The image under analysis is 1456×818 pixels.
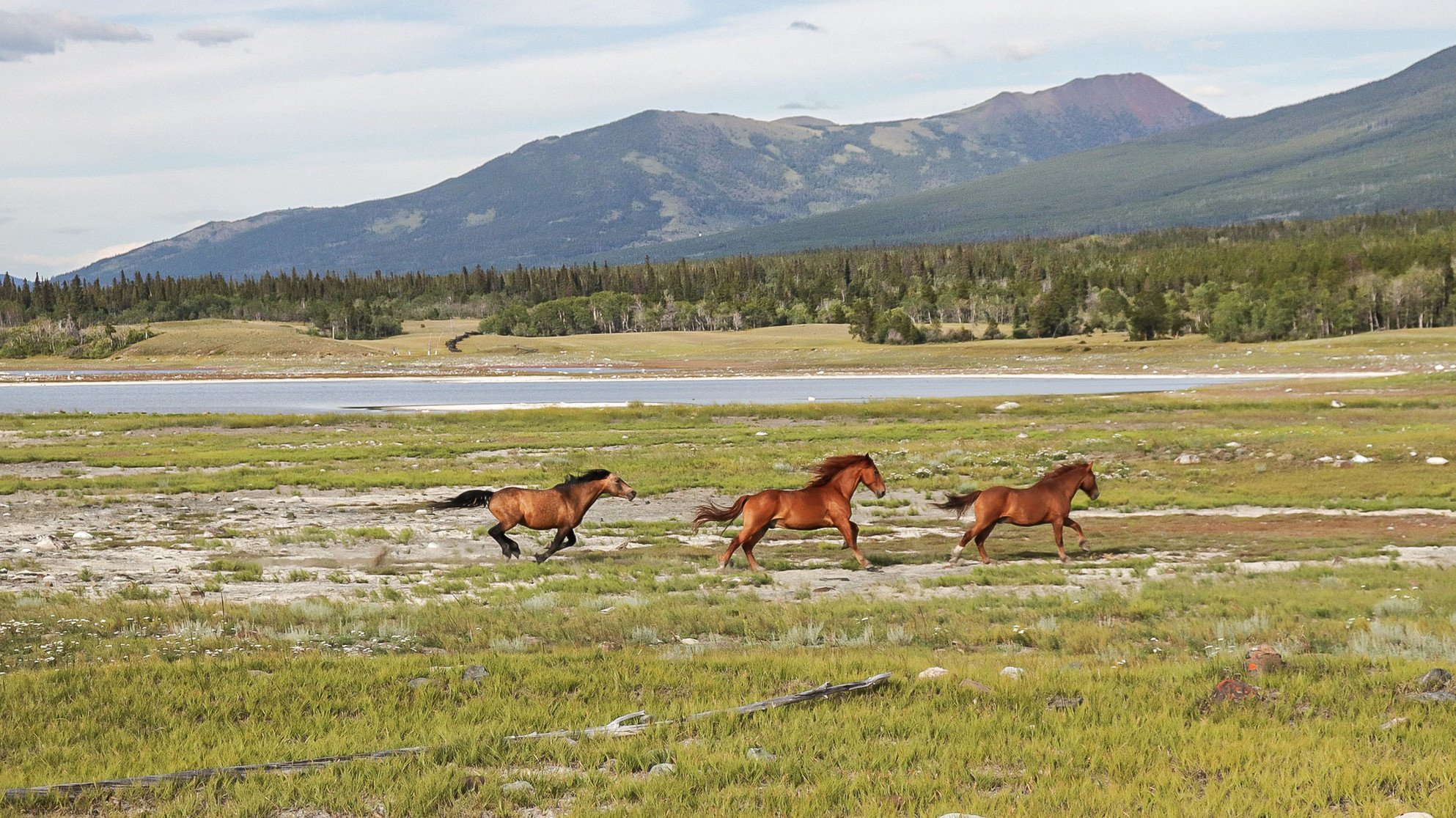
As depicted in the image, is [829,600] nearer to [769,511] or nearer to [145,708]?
[769,511]

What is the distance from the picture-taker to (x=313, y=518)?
91.7 feet

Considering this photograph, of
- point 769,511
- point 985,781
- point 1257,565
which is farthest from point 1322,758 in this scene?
point 1257,565

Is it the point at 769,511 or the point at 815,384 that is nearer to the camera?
the point at 769,511

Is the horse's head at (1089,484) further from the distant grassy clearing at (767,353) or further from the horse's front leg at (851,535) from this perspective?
the distant grassy clearing at (767,353)

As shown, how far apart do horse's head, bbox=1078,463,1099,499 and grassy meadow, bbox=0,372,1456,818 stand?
1221 mm

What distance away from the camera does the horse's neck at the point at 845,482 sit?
19.6 m

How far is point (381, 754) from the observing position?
29.8ft

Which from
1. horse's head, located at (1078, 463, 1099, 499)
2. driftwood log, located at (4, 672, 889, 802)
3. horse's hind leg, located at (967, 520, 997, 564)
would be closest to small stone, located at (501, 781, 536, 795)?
driftwood log, located at (4, 672, 889, 802)

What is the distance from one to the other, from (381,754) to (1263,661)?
25.5 ft

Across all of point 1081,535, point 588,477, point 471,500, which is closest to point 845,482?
point 588,477

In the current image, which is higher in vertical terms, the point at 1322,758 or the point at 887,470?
the point at 1322,758

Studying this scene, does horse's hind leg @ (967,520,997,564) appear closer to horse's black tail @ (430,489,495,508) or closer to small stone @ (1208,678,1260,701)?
horse's black tail @ (430,489,495,508)

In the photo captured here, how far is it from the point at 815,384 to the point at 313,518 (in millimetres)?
78136

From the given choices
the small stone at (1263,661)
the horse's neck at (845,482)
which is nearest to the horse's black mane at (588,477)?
the horse's neck at (845,482)
